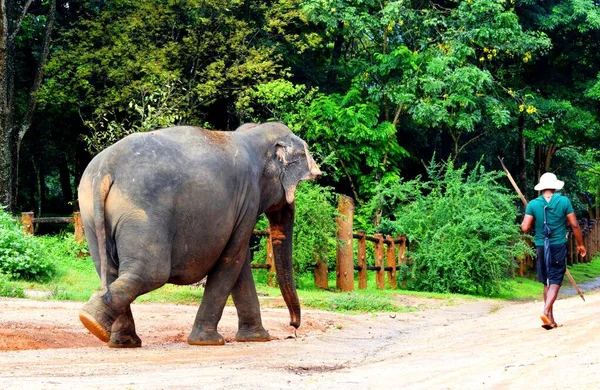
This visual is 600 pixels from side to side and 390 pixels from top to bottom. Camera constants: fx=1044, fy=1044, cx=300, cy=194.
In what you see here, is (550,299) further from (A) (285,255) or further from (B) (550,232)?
(A) (285,255)

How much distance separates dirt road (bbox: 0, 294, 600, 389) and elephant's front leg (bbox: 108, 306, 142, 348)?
24 centimetres

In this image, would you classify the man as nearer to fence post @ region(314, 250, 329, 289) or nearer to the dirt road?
the dirt road

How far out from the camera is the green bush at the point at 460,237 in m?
22.7

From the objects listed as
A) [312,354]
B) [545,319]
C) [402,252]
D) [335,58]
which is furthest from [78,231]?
[335,58]

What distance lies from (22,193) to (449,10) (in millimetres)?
16398

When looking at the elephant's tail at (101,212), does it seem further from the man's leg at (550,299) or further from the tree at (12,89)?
the tree at (12,89)

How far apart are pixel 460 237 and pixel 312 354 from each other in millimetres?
12596

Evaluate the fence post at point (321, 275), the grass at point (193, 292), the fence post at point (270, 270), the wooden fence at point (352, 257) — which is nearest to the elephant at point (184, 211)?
the grass at point (193, 292)

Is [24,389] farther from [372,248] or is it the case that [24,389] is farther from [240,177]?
[372,248]

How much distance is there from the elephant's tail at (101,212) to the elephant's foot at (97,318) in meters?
0.26

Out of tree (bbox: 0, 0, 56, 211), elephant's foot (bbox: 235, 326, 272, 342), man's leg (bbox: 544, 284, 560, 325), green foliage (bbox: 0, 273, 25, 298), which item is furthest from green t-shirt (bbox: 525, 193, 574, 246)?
tree (bbox: 0, 0, 56, 211)

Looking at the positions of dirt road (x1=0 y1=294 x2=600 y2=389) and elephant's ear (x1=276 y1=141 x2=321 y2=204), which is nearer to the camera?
dirt road (x1=0 y1=294 x2=600 y2=389)

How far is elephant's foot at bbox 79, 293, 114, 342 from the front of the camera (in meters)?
9.53

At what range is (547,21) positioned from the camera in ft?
98.6
